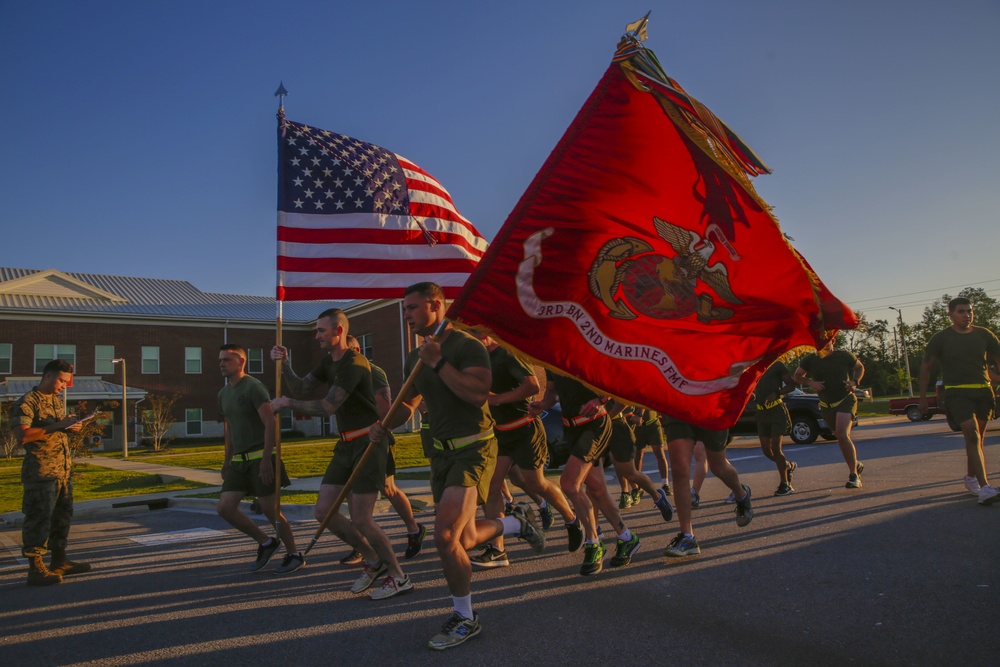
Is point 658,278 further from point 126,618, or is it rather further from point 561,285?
point 126,618

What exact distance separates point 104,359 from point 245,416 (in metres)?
38.9

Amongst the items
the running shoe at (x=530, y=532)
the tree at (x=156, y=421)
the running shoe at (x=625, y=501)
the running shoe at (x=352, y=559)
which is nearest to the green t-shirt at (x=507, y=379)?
the running shoe at (x=530, y=532)

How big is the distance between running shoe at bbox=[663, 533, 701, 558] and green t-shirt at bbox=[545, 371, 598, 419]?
129cm

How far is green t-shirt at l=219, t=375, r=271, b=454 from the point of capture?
254 inches

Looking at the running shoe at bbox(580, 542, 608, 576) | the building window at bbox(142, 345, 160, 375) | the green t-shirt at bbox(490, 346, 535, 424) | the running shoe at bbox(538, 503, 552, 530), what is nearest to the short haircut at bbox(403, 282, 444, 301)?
the green t-shirt at bbox(490, 346, 535, 424)

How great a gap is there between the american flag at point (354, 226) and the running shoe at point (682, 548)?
2869mm

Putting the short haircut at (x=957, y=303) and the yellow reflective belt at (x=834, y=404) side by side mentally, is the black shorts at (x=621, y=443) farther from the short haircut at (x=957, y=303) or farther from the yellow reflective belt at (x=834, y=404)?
the short haircut at (x=957, y=303)

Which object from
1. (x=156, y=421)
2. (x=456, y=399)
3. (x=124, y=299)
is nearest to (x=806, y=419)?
(x=456, y=399)

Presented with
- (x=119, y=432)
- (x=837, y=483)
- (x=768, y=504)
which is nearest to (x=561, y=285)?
(x=768, y=504)

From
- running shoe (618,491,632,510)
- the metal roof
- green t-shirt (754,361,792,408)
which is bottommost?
running shoe (618,491,632,510)

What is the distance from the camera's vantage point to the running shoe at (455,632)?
3.91m

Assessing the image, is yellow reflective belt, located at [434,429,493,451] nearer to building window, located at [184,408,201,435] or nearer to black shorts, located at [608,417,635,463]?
black shorts, located at [608,417,635,463]

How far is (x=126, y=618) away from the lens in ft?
16.1

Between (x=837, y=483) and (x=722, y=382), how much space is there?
561cm
